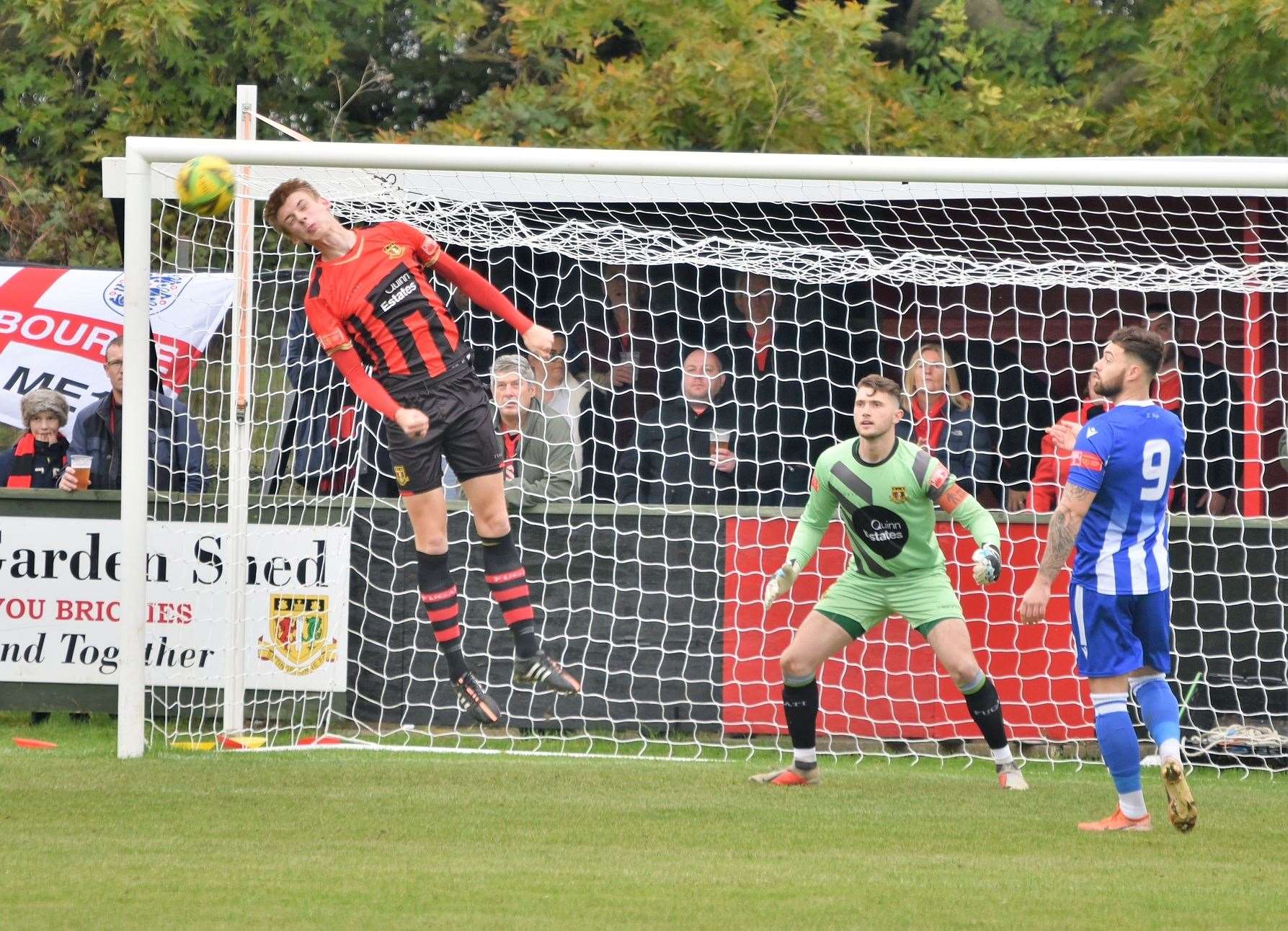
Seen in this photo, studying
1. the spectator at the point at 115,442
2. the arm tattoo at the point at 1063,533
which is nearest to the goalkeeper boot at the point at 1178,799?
the arm tattoo at the point at 1063,533

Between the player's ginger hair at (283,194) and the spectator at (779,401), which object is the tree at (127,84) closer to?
the spectator at (779,401)

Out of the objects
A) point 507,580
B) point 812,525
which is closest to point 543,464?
point 507,580

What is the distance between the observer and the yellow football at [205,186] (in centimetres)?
757

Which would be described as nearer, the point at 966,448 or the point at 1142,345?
the point at 1142,345

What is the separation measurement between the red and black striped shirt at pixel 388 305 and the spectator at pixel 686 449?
2066mm

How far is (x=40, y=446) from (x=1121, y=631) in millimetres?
6502

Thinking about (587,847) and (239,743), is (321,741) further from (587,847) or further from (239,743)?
(587,847)

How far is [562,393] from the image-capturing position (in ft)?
32.8

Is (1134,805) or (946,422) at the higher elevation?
(946,422)

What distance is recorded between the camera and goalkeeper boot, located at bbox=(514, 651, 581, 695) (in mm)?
7855


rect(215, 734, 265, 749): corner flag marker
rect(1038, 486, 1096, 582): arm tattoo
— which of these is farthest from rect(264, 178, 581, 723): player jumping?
rect(1038, 486, 1096, 582): arm tattoo

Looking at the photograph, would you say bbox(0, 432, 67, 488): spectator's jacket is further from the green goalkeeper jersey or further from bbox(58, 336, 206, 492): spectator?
the green goalkeeper jersey

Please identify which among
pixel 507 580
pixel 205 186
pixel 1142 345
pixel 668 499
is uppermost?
pixel 205 186

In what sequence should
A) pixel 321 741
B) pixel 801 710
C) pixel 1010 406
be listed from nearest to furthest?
pixel 801 710 < pixel 321 741 < pixel 1010 406
